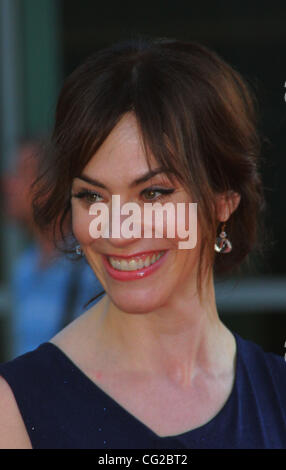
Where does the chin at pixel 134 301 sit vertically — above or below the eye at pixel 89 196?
below

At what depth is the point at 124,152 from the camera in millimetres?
1488

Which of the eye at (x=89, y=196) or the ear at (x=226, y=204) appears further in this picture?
the ear at (x=226, y=204)

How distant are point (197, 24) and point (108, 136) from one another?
2.65 m

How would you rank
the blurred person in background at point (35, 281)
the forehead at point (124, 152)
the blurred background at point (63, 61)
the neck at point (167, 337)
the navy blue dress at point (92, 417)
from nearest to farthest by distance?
the forehead at point (124, 152) < the navy blue dress at point (92, 417) < the neck at point (167, 337) < the blurred person in background at point (35, 281) < the blurred background at point (63, 61)

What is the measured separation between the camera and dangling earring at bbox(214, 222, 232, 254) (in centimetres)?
177

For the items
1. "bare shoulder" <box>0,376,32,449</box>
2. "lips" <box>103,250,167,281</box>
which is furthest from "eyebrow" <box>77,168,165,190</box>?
"bare shoulder" <box>0,376,32,449</box>

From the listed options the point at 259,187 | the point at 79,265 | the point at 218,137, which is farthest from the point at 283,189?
the point at 218,137

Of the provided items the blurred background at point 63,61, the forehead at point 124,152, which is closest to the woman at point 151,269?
the forehead at point 124,152

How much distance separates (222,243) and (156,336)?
0.85 feet

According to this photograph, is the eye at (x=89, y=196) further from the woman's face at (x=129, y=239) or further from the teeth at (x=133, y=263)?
the teeth at (x=133, y=263)

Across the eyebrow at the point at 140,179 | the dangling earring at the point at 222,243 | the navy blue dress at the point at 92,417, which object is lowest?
the navy blue dress at the point at 92,417

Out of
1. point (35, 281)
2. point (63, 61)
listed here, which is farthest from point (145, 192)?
point (63, 61)

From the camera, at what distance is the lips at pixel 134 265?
5.19 feet
